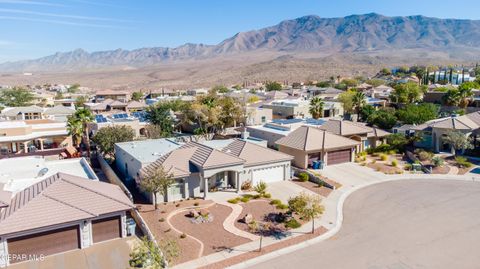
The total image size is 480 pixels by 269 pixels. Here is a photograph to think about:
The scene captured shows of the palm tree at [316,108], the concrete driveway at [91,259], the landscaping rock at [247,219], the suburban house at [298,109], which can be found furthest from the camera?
the suburban house at [298,109]

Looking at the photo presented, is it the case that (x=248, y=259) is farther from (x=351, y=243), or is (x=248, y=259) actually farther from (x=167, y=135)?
(x=167, y=135)

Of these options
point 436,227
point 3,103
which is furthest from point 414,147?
point 3,103

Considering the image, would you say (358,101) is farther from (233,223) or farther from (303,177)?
(233,223)

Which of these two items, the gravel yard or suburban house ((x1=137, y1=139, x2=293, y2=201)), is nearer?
the gravel yard

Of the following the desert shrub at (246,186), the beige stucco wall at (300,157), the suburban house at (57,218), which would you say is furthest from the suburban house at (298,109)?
the suburban house at (57,218)

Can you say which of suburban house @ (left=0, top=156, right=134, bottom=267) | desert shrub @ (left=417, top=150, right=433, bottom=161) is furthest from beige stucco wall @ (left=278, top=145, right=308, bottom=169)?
suburban house @ (left=0, top=156, right=134, bottom=267)

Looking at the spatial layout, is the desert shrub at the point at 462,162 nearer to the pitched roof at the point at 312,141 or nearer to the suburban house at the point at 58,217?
the pitched roof at the point at 312,141

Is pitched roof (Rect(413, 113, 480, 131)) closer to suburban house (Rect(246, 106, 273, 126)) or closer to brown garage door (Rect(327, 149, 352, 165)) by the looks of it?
brown garage door (Rect(327, 149, 352, 165))
